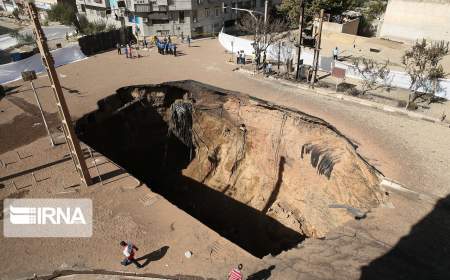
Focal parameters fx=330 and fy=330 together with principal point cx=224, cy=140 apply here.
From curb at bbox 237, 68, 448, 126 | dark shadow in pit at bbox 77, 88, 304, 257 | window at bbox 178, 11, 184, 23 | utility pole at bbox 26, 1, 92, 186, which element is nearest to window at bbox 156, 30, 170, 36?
window at bbox 178, 11, 184, 23

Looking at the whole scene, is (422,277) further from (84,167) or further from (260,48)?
(260,48)

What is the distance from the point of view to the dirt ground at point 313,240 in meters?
10.8

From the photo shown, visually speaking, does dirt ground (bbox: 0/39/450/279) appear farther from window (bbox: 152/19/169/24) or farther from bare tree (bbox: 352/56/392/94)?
window (bbox: 152/19/169/24)

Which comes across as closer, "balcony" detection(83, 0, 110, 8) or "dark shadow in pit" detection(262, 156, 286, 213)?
"dark shadow in pit" detection(262, 156, 286, 213)

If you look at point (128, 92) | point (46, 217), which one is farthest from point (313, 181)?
point (128, 92)

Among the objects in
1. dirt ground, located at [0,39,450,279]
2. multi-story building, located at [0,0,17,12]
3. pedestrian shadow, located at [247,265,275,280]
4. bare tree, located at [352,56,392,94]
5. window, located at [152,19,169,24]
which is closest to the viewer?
pedestrian shadow, located at [247,265,275,280]

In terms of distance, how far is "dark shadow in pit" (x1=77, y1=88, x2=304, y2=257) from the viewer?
766 inches

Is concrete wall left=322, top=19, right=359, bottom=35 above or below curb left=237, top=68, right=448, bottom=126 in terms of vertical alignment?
above

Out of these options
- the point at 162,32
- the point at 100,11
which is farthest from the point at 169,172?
the point at 100,11

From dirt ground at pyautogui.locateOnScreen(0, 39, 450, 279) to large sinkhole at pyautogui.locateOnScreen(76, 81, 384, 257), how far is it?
1.69 metres

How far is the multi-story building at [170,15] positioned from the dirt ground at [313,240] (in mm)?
23430

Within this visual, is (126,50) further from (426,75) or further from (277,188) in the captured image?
(426,75)

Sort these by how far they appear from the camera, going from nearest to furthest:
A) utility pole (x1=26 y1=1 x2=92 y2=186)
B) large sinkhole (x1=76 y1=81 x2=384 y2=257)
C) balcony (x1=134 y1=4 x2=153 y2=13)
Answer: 1. utility pole (x1=26 y1=1 x2=92 y2=186)
2. large sinkhole (x1=76 y1=81 x2=384 y2=257)
3. balcony (x1=134 y1=4 x2=153 y2=13)

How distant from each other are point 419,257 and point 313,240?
3.34 m
